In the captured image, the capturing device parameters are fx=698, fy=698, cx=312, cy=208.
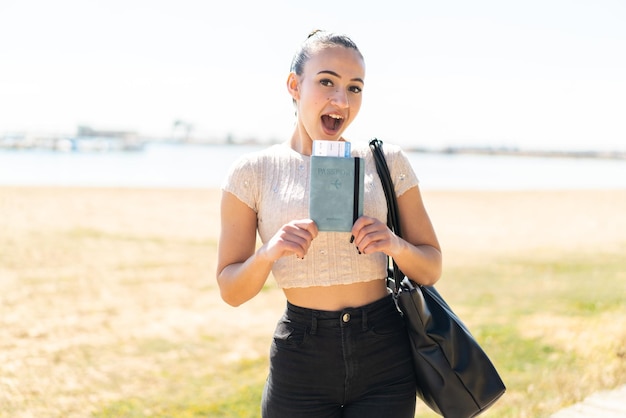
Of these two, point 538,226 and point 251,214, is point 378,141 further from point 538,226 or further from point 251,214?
point 538,226

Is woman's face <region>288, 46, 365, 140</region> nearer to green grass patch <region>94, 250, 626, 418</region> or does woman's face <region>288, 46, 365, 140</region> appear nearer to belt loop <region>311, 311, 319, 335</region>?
belt loop <region>311, 311, 319, 335</region>

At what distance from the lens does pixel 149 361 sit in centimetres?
623

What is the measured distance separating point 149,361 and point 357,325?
4.66 meters

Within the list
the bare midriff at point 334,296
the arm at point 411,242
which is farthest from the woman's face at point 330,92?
the bare midriff at point 334,296

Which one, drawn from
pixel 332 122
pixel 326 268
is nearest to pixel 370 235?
pixel 326 268

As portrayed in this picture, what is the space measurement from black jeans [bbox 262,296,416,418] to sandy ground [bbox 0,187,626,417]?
3.47 m

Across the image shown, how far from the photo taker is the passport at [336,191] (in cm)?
168

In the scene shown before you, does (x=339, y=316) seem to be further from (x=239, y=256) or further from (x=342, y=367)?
(x=239, y=256)

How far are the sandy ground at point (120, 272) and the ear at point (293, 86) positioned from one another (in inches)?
145

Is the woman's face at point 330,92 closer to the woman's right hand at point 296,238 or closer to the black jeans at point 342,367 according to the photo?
the woman's right hand at point 296,238

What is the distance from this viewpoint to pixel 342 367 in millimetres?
1950

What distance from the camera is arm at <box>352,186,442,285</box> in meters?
1.76

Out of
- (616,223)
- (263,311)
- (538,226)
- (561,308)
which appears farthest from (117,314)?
(616,223)

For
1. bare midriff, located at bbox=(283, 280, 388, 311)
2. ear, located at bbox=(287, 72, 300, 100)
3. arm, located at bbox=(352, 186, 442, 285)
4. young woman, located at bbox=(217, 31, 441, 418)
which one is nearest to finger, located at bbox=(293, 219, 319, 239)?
arm, located at bbox=(352, 186, 442, 285)
